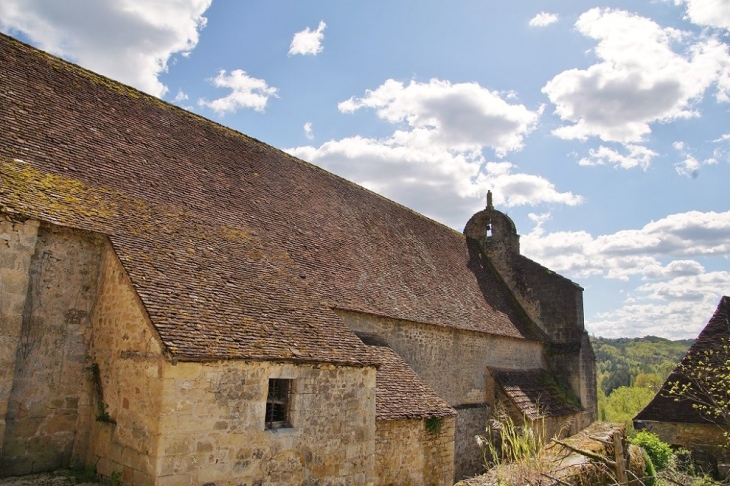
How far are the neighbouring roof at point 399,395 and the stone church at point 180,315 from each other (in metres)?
0.06

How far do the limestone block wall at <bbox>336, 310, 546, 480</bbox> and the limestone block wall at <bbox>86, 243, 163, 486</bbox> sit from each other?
501cm

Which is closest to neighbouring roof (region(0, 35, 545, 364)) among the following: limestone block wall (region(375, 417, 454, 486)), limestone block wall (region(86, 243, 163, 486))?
limestone block wall (region(86, 243, 163, 486))

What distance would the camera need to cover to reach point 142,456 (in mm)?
6871

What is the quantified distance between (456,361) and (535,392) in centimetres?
411

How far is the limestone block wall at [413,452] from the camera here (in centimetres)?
970

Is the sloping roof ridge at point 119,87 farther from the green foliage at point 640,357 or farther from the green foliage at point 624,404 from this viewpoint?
the green foliage at point 640,357

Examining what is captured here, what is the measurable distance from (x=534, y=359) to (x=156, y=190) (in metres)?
15.5

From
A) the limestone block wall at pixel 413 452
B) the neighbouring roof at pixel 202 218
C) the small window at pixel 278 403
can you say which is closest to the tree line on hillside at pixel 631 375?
the limestone block wall at pixel 413 452

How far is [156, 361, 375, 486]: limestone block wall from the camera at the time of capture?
683 cm

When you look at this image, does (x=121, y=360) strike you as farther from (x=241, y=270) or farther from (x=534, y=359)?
(x=534, y=359)

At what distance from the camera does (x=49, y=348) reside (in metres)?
7.89

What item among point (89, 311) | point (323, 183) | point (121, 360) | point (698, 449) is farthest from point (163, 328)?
point (698, 449)

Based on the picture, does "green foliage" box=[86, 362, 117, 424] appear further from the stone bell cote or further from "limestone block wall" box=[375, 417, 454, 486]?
the stone bell cote

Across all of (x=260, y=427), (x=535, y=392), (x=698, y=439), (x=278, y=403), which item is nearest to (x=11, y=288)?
(x=260, y=427)
